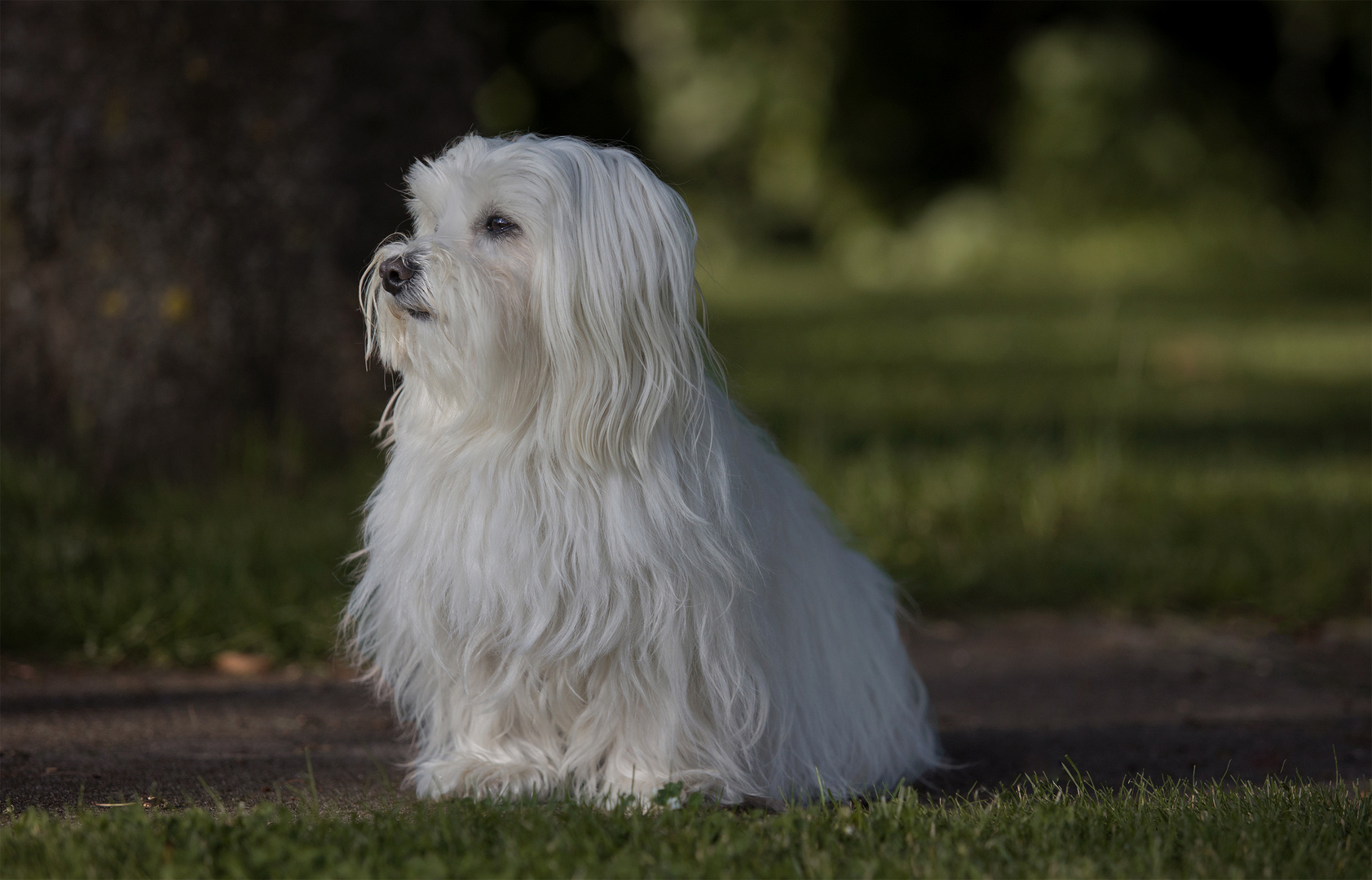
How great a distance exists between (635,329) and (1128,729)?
6.75 feet

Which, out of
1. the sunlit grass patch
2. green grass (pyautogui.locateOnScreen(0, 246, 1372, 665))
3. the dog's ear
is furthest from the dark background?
the dog's ear

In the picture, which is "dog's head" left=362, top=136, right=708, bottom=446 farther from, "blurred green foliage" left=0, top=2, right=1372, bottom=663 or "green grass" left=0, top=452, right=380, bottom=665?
"green grass" left=0, top=452, right=380, bottom=665

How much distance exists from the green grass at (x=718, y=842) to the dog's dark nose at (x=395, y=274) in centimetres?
107

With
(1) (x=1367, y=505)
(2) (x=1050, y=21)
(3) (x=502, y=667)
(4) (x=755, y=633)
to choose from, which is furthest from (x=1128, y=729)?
(2) (x=1050, y=21)

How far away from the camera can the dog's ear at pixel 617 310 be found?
9.41 ft

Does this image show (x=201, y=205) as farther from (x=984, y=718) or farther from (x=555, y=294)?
(x=984, y=718)

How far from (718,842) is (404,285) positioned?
50.9 inches

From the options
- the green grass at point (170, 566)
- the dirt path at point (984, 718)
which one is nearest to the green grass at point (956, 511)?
the green grass at point (170, 566)

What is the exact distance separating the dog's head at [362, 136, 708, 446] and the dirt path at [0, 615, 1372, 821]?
970 millimetres

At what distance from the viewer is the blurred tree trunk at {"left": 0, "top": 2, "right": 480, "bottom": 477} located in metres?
5.45

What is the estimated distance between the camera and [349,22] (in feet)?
19.0

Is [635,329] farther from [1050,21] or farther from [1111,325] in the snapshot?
[1050,21]

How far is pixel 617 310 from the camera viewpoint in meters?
2.87

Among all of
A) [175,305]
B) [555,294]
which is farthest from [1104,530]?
[175,305]
